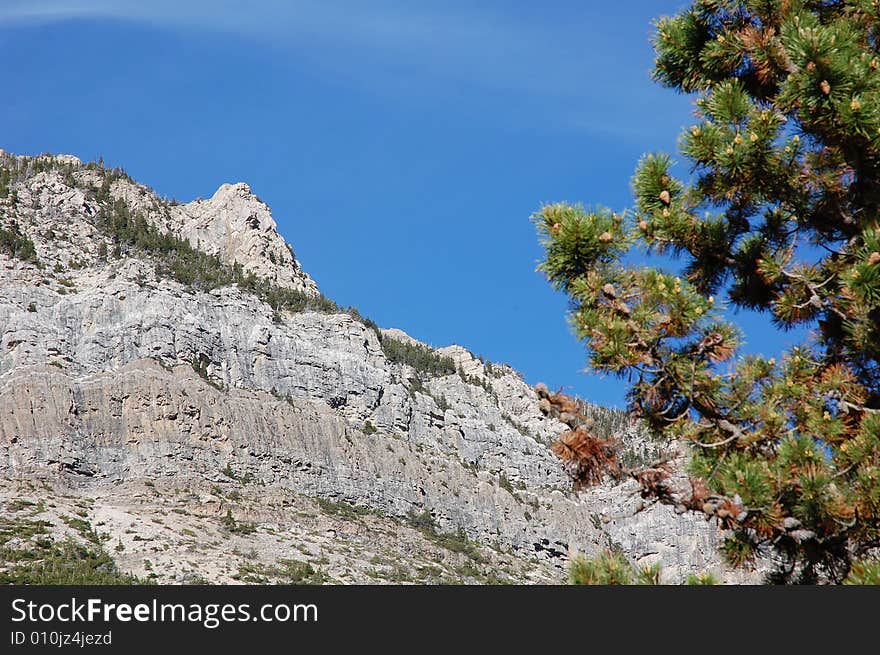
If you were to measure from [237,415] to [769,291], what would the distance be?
234ft

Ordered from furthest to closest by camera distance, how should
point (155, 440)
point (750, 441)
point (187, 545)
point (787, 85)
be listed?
point (155, 440) < point (187, 545) < point (787, 85) < point (750, 441)

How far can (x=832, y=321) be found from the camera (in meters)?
8.94

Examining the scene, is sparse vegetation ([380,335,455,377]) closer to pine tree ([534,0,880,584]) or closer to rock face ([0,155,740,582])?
rock face ([0,155,740,582])

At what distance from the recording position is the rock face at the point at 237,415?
6819cm

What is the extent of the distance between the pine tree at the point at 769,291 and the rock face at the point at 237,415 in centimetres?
4682

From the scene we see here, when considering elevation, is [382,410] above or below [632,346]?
above

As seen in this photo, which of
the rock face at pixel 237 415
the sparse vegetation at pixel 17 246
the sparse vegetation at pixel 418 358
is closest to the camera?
the rock face at pixel 237 415

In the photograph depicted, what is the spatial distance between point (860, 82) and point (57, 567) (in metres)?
47.2

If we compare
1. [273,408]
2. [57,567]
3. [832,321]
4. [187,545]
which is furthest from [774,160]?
[273,408]

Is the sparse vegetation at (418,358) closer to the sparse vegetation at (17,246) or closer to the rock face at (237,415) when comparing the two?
the rock face at (237,415)

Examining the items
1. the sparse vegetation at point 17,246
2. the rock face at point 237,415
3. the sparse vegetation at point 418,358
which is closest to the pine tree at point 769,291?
the rock face at point 237,415

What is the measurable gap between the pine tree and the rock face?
1843 inches

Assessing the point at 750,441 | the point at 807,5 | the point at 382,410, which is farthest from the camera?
the point at 382,410

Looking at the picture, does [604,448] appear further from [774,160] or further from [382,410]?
[382,410]
